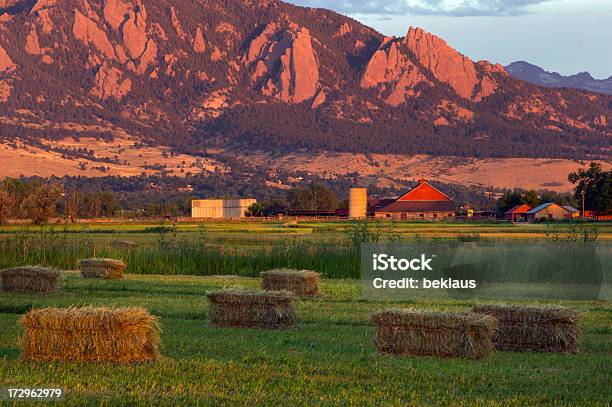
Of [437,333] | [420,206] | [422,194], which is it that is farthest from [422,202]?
[437,333]

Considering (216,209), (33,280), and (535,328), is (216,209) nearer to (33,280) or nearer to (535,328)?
(33,280)

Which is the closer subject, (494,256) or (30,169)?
(494,256)

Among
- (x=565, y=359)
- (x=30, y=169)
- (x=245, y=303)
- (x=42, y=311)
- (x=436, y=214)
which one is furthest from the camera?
(x=30, y=169)

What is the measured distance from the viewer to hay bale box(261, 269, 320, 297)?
25609 millimetres

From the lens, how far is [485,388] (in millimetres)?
13602

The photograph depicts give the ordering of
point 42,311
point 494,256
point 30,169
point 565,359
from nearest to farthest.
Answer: point 42,311 < point 565,359 < point 494,256 < point 30,169

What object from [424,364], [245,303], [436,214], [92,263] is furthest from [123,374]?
[436,214]

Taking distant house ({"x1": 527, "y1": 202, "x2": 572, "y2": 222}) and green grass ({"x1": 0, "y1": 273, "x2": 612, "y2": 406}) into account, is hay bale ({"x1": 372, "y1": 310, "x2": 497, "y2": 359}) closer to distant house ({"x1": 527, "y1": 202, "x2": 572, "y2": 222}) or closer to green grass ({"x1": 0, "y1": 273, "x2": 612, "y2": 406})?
green grass ({"x1": 0, "y1": 273, "x2": 612, "y2": 406})

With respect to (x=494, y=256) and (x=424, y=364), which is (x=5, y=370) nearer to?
(x=424, y=364)

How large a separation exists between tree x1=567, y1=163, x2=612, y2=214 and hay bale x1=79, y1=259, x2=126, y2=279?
8073cm

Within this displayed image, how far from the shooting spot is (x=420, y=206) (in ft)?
462

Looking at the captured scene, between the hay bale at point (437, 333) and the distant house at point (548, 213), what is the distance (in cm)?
9124

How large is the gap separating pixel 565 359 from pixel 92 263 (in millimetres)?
18992

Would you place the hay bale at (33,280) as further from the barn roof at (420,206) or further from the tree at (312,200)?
the tree at (312,200)
